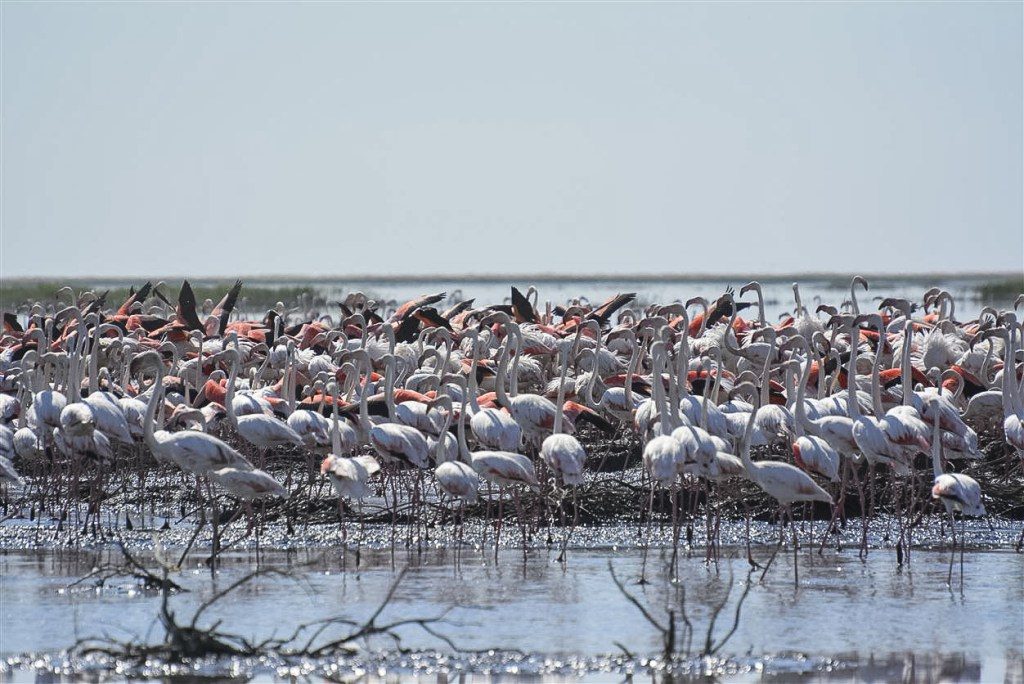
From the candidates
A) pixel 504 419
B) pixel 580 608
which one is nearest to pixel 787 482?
pixel 580 608

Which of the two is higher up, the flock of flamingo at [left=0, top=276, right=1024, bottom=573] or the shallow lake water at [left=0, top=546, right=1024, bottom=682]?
the flock of flamingo at [left=0, top=276, right=1024, bottom=573]

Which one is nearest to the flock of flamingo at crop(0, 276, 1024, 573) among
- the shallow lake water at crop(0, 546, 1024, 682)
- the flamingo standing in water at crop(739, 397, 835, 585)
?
the flamingo standing in water at crop(739, 397, 835, 585)

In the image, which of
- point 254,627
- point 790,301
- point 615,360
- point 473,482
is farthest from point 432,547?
point 790,301

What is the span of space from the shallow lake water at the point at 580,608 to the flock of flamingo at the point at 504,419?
48cm

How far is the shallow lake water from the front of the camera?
750 centimetres

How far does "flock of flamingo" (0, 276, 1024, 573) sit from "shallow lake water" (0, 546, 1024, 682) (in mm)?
482

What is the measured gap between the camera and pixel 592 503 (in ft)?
38.3

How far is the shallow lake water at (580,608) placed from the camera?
750cm

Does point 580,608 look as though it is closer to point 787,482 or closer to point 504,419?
point 787,482

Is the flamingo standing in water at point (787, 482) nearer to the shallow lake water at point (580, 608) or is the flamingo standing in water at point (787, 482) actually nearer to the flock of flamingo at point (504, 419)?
the flock of flamingo at point (504, 419)

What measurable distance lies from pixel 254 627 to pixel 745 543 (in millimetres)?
3832

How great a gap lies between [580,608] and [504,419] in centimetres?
→ 271

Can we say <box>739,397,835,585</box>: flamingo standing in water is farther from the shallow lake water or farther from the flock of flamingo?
the shallow lake water

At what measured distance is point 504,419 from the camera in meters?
11.2
